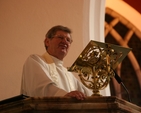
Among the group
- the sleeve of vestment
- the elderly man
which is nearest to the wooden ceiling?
the elderly man

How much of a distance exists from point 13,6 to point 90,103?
7.48ft

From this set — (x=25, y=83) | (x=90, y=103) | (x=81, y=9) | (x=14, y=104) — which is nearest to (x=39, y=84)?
(x=25, y=83)

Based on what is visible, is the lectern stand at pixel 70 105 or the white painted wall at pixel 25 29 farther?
the white painted wall at pixel 25 29

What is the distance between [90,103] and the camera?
2.33m

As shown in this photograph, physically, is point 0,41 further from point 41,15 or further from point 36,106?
point 36,106

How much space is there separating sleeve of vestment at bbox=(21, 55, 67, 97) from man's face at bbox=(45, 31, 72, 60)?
9.9 inches

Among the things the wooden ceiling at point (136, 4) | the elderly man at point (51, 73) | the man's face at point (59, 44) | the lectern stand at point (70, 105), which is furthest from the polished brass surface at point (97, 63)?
the wooden ceiling at point (136, 4)

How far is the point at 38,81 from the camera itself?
9.07 feet

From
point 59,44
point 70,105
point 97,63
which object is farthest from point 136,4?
point 70,105

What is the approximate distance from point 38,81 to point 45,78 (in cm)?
6

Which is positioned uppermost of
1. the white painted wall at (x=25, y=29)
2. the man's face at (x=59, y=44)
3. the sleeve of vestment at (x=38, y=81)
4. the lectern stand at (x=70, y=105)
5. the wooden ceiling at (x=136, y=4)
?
the wooden ceiling at (x=136, y=4)

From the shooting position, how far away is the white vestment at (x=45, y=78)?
270 centimetres

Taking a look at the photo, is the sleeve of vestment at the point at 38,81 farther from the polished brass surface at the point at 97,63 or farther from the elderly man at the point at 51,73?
the polished brass surface at the point at 97,63

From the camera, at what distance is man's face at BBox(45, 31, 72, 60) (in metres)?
3.24
